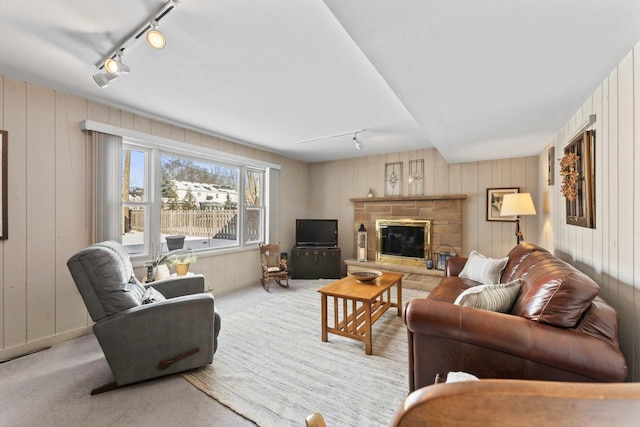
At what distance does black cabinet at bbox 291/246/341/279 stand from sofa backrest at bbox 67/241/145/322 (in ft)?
10.5

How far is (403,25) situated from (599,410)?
151 cm

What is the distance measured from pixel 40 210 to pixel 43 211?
2 centimetres

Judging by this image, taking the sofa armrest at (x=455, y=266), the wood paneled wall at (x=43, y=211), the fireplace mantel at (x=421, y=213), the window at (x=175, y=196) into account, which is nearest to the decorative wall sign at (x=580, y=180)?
the sofa armrest at (x=455, y=266)

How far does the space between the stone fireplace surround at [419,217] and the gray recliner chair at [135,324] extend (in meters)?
3.29

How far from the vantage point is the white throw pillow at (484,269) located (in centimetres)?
269

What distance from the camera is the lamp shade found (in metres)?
3.38

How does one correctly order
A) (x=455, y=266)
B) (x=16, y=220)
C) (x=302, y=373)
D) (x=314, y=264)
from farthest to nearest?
(x=314, y=264) → (x=455, y=266) → (x=16, y=220) → (x=302, y=373)

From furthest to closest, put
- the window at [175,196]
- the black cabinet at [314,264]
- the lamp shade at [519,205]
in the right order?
the black cabinet at [314,264], the lamp shade at [519,205], the window at [175,196]

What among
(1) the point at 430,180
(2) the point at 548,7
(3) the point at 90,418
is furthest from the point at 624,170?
(3) the point at 90,418

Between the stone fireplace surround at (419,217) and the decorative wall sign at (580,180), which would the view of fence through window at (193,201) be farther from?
the decorative wall sign at (580,180)

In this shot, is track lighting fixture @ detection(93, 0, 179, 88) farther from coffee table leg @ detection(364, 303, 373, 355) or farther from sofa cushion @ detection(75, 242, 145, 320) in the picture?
coffee table leg @ detection(364, 303, 373, 355)

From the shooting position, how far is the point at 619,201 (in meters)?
1.59

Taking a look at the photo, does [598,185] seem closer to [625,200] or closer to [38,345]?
[625,200]

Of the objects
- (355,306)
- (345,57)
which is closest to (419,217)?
(355,306)
